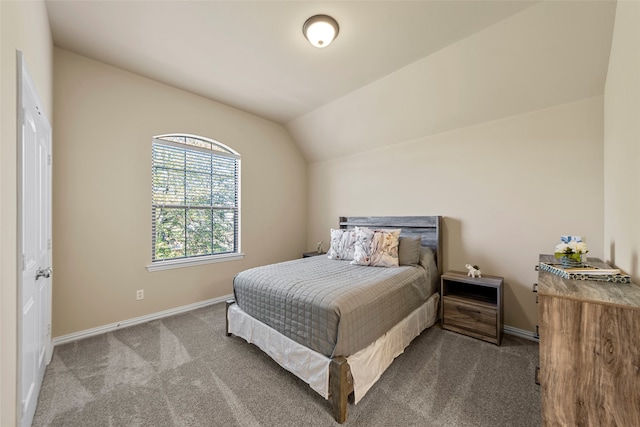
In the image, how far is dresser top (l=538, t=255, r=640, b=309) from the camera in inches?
42.0

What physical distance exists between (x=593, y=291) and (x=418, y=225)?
2069 millimetres

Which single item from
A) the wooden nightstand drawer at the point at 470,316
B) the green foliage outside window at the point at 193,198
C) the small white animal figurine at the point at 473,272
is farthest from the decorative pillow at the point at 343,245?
the green foliage outside window at the point at 193,198

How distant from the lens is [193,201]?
3424 mm

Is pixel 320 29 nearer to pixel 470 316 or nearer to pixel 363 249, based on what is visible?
pixel 363 249

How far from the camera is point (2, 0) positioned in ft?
3.37

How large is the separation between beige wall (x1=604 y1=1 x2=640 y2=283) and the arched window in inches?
151

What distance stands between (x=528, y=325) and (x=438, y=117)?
245 centimetres

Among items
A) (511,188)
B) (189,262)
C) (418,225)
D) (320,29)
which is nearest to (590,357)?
(511,188)

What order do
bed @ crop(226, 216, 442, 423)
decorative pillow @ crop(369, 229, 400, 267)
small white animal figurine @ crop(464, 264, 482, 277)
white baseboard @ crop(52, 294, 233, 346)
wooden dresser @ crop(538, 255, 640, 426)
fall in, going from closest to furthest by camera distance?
wooden dresser @ crop(538, 255, 640, 426) → bed @ crop(226, 216, 442, 423) → white baseboard @ crop(52, 294, 233, 346) → small white animal figurine @ crop(464, 264, 482, 277) → decorative pillow @ crop(369, 229, 400, 267)

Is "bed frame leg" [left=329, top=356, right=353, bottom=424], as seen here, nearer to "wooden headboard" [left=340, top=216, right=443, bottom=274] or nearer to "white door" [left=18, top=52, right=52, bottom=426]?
"white door" [left=18, top=52, right=52, bottom=426]

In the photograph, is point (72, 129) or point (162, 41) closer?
point (162, 41)

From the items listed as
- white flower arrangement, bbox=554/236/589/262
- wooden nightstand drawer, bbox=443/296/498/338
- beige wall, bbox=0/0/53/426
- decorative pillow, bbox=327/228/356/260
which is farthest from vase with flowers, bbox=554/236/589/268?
beige wall, bbox=0/0/53/426

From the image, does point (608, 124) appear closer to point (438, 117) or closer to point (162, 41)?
point (438, 117)

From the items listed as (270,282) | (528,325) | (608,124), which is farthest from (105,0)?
(528,325)
